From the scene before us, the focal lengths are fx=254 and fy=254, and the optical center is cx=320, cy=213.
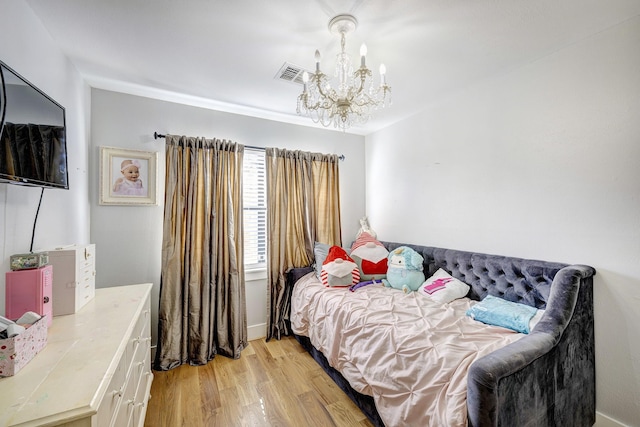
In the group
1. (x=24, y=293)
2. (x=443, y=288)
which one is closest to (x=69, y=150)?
(x=24, y=293)


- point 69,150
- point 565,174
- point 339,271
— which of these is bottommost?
point 339,271

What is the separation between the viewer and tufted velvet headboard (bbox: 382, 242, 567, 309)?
5.62ft

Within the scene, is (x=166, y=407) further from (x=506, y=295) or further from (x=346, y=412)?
(x=506, y=295)

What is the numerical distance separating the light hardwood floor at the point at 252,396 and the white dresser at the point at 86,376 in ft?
1.06

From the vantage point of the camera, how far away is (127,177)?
7.34 ft

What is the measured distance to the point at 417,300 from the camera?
6.72 feet

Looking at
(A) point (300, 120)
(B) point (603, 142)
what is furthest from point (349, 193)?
(B) point (603, 142)

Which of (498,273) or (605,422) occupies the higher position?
(498,273)

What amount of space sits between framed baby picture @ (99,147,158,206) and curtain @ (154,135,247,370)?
18 cm

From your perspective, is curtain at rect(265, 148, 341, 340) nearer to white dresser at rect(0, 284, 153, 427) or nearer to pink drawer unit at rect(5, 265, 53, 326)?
white dresser at rect(0, 284, 153, 427)

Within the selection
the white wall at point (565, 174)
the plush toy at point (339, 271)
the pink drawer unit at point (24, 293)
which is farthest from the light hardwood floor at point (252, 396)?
the white wall at point (565, 174)

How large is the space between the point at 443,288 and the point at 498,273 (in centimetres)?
42

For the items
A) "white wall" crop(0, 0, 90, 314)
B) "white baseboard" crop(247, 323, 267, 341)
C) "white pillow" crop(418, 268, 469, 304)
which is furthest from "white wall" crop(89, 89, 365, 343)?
"white pillow" crop(418, 268, 469, 304)

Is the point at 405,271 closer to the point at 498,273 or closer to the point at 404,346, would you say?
the point at 498,273
